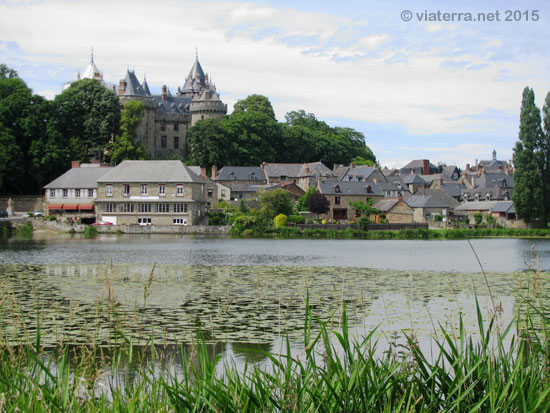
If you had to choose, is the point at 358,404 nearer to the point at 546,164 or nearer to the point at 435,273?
the point at 435,273

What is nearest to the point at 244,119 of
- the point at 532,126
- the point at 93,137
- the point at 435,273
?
the point at 93,137

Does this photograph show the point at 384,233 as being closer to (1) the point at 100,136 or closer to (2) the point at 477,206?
(2) the point at 477,206

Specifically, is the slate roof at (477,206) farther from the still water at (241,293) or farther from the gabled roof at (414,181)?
the still water at (241,293)

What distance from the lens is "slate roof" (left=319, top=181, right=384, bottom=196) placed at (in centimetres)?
6869

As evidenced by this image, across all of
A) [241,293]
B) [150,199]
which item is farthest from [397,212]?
[241,293]

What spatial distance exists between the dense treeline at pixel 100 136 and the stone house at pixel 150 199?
10262 millimetres

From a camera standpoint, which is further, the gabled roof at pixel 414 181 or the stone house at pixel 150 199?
the gabled roof at pixel 414 181

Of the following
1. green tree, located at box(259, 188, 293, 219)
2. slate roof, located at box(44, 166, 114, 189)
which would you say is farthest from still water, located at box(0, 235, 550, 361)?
slate roof, located at box(44, 166, 114, 189)

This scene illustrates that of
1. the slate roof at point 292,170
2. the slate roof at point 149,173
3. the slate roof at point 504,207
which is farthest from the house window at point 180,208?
the slate roof at point 504,207

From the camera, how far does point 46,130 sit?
6712 centimetres

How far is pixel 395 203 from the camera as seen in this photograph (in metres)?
65.7

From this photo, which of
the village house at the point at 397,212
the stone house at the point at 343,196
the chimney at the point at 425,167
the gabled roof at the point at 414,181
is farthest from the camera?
Result: the chimney at the point at 425,167

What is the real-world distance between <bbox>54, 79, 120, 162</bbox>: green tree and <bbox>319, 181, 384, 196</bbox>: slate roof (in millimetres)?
26121

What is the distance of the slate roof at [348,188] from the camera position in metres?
68.7
